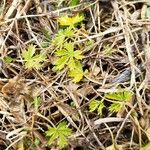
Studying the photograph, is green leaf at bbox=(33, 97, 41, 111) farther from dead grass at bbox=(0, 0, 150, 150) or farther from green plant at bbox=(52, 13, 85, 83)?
green plant at bbox=(52, 13, 85, 83)

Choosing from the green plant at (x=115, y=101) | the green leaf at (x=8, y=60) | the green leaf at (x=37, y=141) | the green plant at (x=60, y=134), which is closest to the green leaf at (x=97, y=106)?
the green plant at (x=115, y=101)

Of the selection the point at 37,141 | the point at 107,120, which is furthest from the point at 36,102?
the point at 107,120

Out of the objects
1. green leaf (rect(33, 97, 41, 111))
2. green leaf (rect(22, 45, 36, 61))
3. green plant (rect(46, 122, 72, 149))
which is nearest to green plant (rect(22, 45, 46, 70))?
green leaf (rect(22, 45, 36, 61))

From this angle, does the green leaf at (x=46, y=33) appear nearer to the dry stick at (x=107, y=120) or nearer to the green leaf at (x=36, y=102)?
the green leaf at (x=36, y=102)

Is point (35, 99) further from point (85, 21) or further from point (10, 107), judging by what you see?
point (85, 21)

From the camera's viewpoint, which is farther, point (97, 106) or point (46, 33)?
point (46, 33)

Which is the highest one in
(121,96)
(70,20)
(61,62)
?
(70,20)

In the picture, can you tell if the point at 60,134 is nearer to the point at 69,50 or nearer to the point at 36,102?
the point at 36,102
